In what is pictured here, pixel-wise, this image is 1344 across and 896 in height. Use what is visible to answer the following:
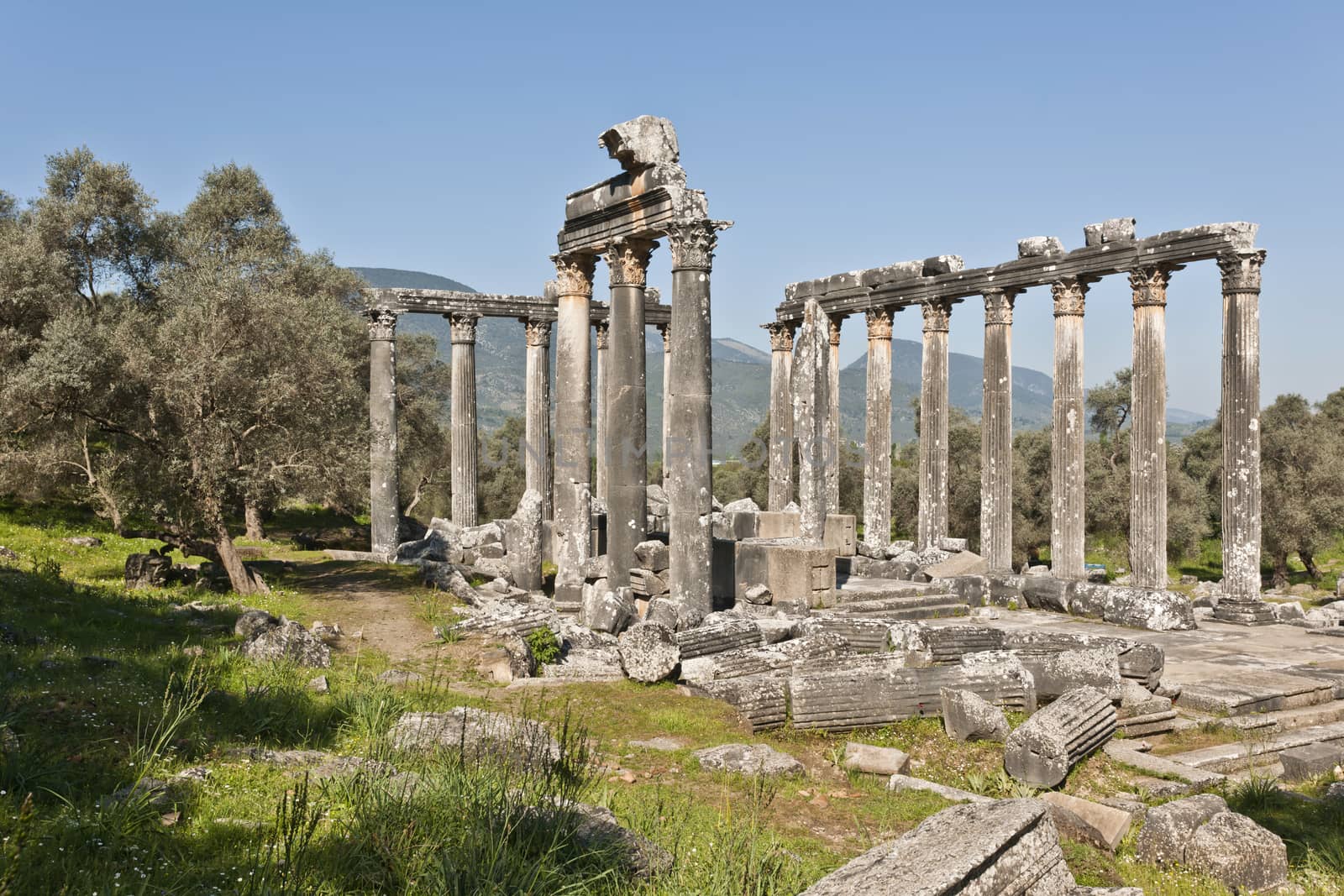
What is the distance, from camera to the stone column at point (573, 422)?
20.0 m

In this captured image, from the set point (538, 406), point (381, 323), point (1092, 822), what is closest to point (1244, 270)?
point (1092, 822)

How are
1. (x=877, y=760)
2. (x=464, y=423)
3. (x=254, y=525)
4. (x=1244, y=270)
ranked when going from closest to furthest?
(x=877, y=760), (x=1244, y=270), (x=464, y=423), (x=254, y=525)

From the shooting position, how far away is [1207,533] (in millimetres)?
40531

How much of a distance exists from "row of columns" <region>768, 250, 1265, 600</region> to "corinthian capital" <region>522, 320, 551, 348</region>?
7423 millimetres

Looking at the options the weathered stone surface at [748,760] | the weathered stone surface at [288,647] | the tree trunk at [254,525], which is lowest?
the weathered stone surface at [748,760]

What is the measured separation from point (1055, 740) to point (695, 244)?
33.1 feet

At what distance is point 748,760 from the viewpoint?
9469 mm

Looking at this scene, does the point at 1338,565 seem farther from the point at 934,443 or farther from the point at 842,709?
the point at 842,709

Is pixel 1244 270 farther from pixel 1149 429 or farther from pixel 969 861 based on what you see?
pixel 969 861

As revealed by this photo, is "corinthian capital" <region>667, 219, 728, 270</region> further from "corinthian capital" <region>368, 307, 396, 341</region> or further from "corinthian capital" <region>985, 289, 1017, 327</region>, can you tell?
"corinthian capital" <region>368, 307, 396, 341</region>

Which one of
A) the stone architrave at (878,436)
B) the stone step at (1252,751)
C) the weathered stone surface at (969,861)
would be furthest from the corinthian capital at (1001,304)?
the weathered stone surface at (969,861)

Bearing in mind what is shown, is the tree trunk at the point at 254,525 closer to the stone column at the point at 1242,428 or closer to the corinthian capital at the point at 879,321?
the corinthian capital at the point at 879,321

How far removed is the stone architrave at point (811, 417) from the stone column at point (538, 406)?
11.7 meters

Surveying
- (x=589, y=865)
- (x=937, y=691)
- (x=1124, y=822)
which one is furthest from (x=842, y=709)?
(x=589, y=865)
